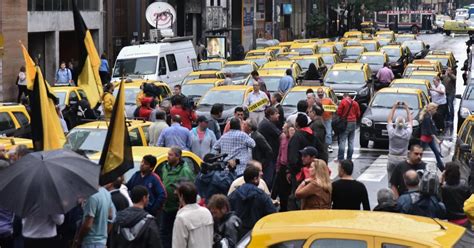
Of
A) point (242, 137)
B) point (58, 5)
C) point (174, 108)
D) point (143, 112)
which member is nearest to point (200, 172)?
point (242, 137)

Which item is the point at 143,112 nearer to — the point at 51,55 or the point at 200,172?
the point at 200,172

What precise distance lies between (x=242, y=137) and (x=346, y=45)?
123 ft

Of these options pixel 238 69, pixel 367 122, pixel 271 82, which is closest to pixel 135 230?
pixel 367 122

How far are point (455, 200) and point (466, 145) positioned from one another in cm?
481

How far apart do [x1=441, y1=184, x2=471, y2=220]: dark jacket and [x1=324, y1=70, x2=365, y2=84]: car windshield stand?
20.6 m

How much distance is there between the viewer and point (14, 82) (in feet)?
118

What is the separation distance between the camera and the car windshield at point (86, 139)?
639 inches

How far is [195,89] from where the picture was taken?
29.3 m

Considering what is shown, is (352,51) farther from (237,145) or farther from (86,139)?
(237,145)

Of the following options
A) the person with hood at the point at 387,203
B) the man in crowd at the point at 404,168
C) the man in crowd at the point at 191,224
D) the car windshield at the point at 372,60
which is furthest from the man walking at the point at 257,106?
the car windshield at the point at 372,60

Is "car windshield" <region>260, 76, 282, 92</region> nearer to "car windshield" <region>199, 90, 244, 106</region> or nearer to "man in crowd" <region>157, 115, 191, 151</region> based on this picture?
"car windshield" <region>199, 90, 244, 106</region>

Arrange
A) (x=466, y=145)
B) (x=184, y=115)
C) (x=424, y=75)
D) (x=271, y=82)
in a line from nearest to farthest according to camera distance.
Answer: (x=466, y=145), (x=184, y=115), (x=271, y=82), (x=424, y=75)

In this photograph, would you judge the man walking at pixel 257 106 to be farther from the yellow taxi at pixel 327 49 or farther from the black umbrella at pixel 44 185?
the yellow taxi at pixel 327 49

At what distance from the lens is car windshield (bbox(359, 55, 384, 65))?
1607 inches
